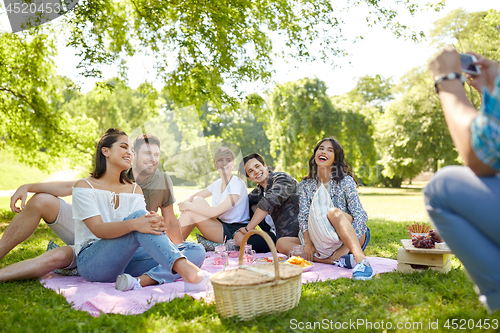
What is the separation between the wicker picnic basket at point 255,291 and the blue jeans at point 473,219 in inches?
39.1

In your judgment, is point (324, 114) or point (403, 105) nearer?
point (324, 114)

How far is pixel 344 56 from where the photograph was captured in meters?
9.00

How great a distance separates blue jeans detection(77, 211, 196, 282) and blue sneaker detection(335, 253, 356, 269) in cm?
177

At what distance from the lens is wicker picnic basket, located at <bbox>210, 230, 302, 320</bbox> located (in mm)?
2176

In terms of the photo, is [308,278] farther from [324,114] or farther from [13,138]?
[324,114]

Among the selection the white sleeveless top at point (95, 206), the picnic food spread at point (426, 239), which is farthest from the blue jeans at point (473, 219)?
the white sleeveless top at point (95, 206)

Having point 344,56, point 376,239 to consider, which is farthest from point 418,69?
point 376,239

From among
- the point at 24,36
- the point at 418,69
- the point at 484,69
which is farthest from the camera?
the point at 418,69

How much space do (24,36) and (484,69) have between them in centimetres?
966

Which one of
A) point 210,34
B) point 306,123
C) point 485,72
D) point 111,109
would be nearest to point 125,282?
point 485,72

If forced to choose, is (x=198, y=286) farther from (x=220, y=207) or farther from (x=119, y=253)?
(x=220, y=207)

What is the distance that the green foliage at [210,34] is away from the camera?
7227 millimetres

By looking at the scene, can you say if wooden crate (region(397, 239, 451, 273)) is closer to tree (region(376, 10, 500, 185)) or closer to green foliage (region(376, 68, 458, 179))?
tree (region(376, 10, 500, 185))

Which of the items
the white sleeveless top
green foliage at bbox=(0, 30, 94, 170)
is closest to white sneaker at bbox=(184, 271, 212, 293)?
the white sleeveless top
